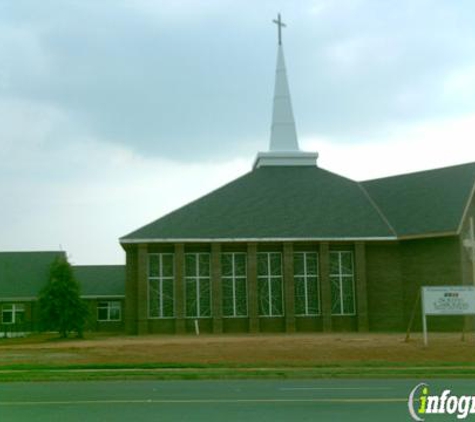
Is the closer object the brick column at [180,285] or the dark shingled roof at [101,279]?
the brick column at [180,285]

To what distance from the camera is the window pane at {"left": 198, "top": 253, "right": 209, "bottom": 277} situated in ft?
144

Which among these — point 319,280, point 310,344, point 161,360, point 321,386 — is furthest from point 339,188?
point 321,386

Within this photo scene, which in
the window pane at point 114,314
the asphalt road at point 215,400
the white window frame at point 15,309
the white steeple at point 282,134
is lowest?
the asphalt road at point 215,400

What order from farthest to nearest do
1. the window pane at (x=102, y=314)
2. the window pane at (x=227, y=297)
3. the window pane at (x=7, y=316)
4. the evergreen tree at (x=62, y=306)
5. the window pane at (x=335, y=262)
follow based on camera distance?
the window pane at (x=102, y=314)
the window pane at (x=7, y=316)
the window pane at (x=335, y=262)
the window pane at (x=227, y=297)
the evergreen tree at (x=62, y=306)

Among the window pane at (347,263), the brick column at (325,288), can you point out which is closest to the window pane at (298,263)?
the brick column at (325,288)

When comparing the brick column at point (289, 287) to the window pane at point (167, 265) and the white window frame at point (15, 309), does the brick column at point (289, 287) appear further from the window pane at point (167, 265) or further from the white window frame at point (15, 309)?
the white window frame at point (15, 309)

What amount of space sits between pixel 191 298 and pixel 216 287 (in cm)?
157

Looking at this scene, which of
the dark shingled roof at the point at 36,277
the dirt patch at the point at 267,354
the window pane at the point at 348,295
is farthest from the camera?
the dark shingled roof at the point at 36,277

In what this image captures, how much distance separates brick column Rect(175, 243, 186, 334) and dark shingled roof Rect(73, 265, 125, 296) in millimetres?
17984

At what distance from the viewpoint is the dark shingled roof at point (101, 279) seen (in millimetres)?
60344

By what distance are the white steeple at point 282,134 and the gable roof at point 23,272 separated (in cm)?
1844

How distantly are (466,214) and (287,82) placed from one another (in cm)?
1764

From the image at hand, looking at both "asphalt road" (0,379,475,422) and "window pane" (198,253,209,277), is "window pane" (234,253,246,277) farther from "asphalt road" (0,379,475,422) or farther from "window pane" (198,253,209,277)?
"asphalt road" (0,379,475,422)

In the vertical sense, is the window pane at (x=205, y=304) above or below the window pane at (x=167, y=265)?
below
